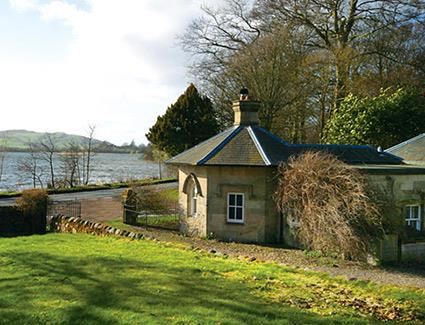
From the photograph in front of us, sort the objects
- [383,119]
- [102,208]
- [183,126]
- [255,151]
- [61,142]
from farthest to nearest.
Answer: [61,142], [183,126], [383,119], [102,208], [255,151]

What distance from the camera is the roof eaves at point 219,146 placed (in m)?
18.0

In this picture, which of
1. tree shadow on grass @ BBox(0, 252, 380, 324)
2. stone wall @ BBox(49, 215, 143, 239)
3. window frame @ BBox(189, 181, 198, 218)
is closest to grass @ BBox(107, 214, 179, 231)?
stone wall @ BBox(49, 215, 143, 239)

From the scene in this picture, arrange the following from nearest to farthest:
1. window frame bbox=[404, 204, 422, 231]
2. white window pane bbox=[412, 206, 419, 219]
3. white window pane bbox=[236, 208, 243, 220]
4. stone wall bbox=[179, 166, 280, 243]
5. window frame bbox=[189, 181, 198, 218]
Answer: window frame bbox=[404, 204, 422, 231] → white window pane bbox=[412, 206, 419, 219] → stone wall bbox=[179, 166, 280, 243] → white window pane bbox=[236, 208, 243, 220] → window frame bbox=[189, 181, 198, 218]

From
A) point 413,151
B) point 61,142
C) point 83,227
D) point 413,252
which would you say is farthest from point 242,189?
point 61,142

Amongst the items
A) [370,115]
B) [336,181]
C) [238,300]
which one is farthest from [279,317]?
[370,115]

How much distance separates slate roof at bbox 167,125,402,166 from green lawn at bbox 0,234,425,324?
486 centimetres

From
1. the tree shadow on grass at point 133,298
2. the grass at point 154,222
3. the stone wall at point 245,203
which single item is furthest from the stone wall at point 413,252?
the grass at point 154,222

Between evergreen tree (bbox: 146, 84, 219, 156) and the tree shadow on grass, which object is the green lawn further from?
evergreen tree (bbox: 146, 84, 219, 156)

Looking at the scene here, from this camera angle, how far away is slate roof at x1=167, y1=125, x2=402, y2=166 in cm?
1772

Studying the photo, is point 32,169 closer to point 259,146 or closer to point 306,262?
point 259,146

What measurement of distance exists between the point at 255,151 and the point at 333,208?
545 cm

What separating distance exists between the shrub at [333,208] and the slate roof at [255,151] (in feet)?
7.32

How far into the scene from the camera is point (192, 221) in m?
19.1

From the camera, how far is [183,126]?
40625 millimetres
